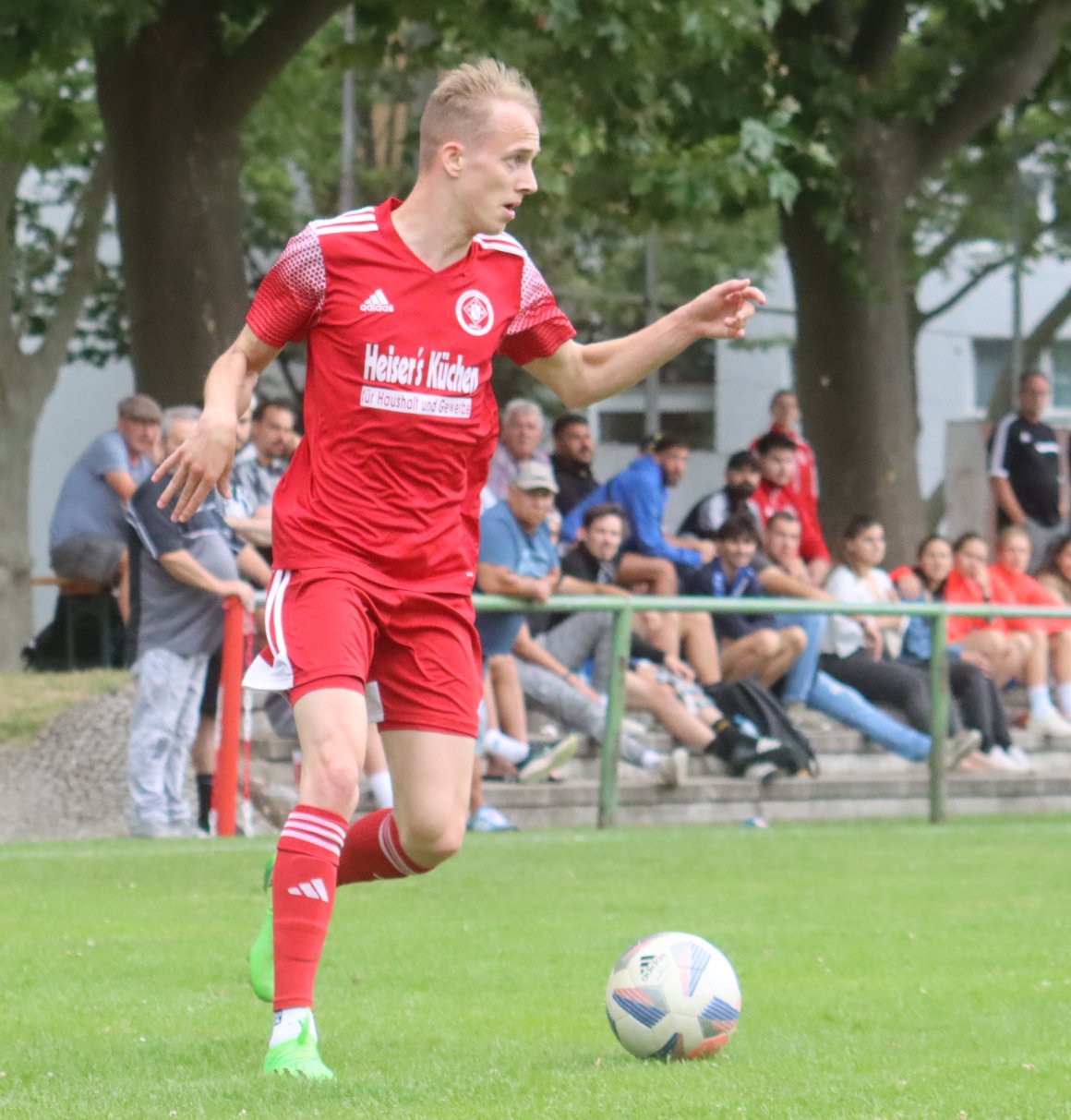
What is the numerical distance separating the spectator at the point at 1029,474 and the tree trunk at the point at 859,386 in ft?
4.08

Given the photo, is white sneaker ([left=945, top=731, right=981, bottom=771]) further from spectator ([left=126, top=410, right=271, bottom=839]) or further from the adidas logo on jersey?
the adidas logo on jersey

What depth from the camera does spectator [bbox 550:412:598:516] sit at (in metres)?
15.7

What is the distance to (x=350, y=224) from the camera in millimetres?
5922

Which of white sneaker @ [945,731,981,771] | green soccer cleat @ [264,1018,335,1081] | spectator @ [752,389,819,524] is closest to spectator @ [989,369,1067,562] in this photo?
spectator @ [752,389,819,524]

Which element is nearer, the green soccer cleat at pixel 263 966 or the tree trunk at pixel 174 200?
the green soccer cleat at pixel 263 966

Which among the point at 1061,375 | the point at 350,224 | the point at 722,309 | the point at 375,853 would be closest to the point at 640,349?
the point at 722,309

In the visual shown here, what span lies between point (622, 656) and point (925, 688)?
2215 millimetres

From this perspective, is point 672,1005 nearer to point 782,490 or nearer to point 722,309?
point 722,309

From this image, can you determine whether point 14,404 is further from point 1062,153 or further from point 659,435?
point 1062,153

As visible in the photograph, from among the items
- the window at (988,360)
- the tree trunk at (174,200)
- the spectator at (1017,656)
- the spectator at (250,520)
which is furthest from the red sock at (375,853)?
the window at (988,360)

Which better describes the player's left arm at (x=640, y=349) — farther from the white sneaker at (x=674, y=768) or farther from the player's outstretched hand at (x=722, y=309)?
the white sneaker at (x=674, y=768)

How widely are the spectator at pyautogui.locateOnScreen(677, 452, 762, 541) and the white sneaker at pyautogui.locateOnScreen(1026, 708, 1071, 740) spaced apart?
2.58 meters

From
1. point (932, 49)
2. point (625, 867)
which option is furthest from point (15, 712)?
point (932, 49)

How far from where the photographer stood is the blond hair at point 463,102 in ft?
19.2
